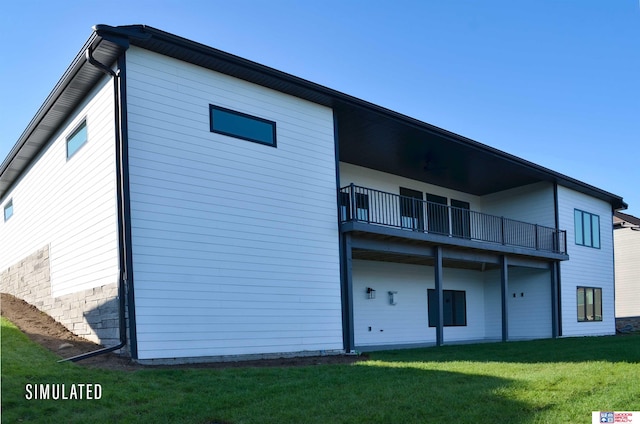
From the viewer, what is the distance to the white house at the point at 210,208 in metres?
9.63

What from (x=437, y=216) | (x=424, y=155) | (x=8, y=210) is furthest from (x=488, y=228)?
(x=8, y=210)

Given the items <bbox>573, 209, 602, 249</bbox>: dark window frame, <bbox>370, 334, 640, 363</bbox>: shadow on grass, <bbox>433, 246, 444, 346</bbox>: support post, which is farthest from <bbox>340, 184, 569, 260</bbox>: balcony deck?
<bbox>370, 334, 640, 363</bbox>: shadow on grass

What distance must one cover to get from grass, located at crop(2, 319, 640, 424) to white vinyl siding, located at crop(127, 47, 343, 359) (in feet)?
5.15

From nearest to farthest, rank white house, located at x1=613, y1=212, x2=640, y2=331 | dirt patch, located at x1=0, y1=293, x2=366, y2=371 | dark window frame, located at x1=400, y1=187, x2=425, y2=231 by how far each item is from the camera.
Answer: dirt patch, located at x1=0, y1=293, x2=366, y2=371, dark window frame, located at x1=400, y1=187, x2=425, y2=231, white house, located at x1=613, y1=212, x2=640, y2=331

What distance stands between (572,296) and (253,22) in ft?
51.6

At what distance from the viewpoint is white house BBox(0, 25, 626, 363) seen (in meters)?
9.63

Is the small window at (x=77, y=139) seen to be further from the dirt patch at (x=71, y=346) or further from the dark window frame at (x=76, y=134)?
the dirt patch at (x=71, y=346)

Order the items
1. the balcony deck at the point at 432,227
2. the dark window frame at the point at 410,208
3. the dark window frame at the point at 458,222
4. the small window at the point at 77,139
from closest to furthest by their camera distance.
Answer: the small window at the point at 77,139, the balcony deck at the point at 432,227, the dark window frame at the point at 410,208, the dark window frame at the point at 458,222

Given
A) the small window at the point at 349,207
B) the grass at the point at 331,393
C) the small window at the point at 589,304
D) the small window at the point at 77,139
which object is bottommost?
the small window at the point at 589,304

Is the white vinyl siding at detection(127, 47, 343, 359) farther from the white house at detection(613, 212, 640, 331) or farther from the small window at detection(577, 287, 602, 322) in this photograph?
the white house at detection(613, 212, 640, 331)

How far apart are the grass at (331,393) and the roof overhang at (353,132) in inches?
205

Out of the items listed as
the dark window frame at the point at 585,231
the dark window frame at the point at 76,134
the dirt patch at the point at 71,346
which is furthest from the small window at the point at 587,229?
the dark window frame at the point at 76,134

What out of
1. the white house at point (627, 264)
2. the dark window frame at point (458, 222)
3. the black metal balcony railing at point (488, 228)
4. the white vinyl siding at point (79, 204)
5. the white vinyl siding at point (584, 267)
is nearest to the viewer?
the white vinyl siding at point (79, 204)

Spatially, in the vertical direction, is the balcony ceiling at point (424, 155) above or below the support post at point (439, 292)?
above
